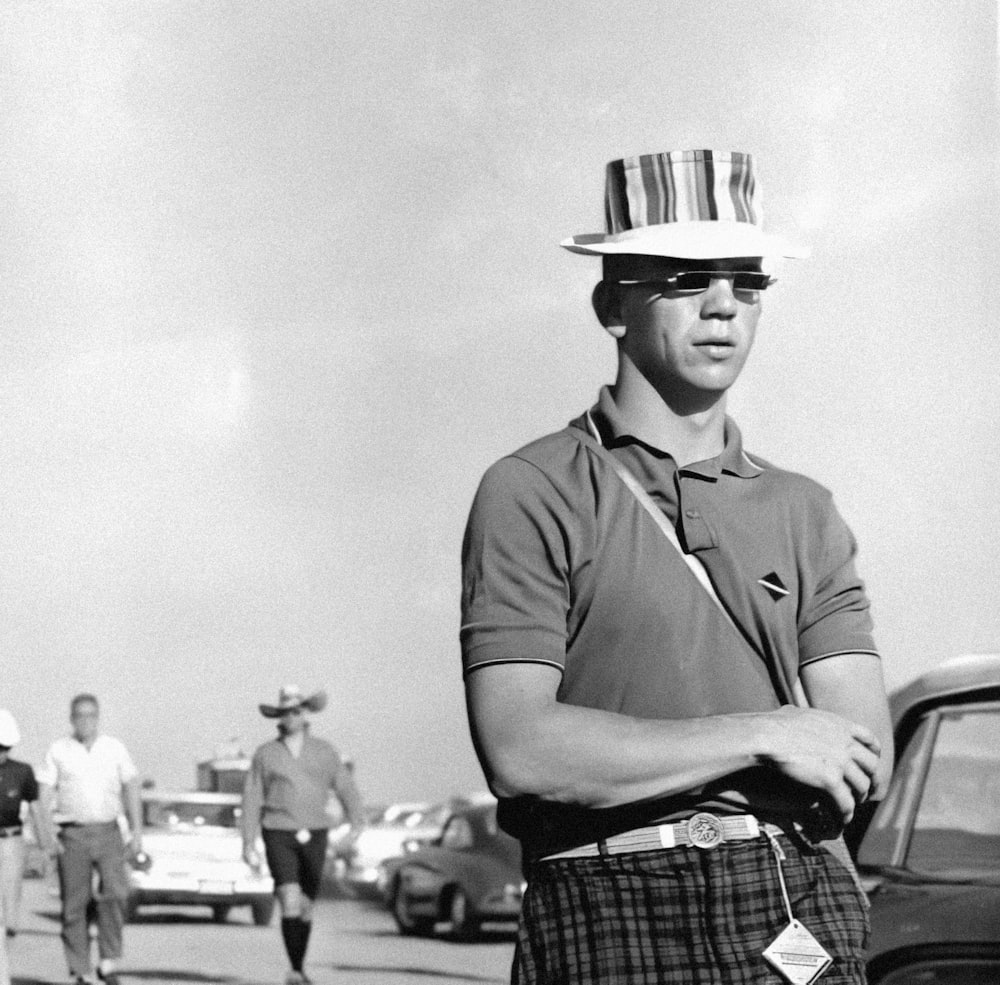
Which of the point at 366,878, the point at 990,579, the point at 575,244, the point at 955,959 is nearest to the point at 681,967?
the point at 575,244

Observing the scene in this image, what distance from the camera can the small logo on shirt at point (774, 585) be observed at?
288 centimetres

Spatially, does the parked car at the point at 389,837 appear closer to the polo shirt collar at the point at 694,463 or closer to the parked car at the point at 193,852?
the parked car at the point at 193,852

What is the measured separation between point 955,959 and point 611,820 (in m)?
2.74

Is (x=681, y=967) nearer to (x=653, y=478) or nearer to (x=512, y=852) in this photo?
(x=653, y=478)

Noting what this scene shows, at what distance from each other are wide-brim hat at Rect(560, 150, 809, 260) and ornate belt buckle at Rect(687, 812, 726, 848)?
0.67 m

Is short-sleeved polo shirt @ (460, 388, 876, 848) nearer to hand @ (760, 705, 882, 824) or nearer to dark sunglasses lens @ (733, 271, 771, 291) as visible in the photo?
hand @ (760, 705, 882, 824)

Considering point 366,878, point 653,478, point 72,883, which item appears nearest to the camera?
point 653,478

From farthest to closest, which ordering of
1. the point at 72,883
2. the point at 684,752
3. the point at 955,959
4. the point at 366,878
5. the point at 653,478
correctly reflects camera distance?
the point at 366,878 → the point at 72,883 → the point at 955,959 → the point at 653,478 → the point at 684,752

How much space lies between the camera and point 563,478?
2871mm

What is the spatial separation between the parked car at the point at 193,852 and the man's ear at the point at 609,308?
18.8 m

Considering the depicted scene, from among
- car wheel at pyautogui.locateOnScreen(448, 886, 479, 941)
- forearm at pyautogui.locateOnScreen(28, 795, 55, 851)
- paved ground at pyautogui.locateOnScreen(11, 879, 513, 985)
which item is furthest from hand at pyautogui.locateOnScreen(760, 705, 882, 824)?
car wheel at pyautogui.locateOnScreen(448, 886, 479, 941)

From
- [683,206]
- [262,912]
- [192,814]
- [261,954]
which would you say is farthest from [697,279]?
[262,912]

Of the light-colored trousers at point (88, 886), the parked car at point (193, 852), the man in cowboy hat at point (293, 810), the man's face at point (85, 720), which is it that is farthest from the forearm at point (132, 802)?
the parked car at point (193, 852)

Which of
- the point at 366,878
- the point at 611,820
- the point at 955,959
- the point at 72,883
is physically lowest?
the point at 366,878
